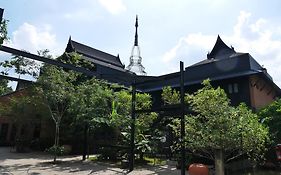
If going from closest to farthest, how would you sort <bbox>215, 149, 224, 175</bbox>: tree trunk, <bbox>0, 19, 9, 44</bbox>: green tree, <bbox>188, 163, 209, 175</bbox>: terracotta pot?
<bbox>0, 19, 9, 44</bbox>: green tree, <bbox>215, 149, 224, 175</bbox>: tree trunk, <bbox>188, 163, 209, 175</bbox>: terracotta pot

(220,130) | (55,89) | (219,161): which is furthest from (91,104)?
(220,130)

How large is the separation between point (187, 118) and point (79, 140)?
11.6 meters

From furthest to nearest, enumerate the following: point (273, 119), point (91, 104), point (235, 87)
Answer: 1. point (235, 87)
2. point (91, 104)
3. point (273, 119)

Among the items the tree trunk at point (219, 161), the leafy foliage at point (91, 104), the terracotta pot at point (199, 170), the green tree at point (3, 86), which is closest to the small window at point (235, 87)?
the leafy foliage at point (91, 104)

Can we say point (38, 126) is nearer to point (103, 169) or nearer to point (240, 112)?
point (103, 169)

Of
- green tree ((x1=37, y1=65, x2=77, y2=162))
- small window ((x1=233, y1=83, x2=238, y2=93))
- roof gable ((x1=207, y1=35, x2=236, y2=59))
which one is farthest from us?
roof gable ((x1=207, y1=35, x2=236, y2=59))

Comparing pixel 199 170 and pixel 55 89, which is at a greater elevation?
pixel 55 89

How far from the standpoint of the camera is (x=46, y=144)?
19.0m

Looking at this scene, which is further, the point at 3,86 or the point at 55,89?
the point at 55,89

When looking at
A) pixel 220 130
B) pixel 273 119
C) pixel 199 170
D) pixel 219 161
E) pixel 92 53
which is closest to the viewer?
pixel 220 130

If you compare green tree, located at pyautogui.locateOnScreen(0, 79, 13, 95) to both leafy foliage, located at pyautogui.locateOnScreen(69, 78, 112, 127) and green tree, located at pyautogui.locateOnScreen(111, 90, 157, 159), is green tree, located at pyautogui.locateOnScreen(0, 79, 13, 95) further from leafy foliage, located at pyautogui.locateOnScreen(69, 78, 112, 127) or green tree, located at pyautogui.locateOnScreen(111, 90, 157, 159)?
green tree, located at pyautogui.locateOnScreen(111, 90, 157, 159)

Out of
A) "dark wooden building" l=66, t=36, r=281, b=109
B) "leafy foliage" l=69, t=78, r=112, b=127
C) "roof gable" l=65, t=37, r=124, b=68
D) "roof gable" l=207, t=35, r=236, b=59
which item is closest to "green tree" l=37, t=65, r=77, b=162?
"leafy foliage" l=69, t=78, r=112, b=127

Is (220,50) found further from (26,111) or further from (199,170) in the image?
(26,111)

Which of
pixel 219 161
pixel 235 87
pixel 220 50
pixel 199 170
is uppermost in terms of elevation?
pixel 220 50
